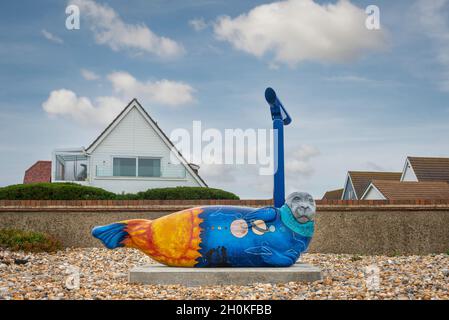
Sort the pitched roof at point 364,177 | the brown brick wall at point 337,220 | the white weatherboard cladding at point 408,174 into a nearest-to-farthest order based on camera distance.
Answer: the brown brick wall at point 337,220 < the white weatherboard cladding at point 408,174 < the pitched roof at point 364,177

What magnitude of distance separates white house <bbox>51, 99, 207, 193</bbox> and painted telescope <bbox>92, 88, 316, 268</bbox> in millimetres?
15882

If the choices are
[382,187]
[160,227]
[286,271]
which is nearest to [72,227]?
[160,227]

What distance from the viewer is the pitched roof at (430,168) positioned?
98.4ft

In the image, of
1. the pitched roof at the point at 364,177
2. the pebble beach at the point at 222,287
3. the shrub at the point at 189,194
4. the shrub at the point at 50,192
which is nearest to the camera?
the pebble beach at the point at 222,287

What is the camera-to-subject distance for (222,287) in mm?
8492

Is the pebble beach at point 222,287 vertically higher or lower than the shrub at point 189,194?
lower

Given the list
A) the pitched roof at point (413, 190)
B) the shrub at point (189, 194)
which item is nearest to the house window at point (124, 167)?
the shrub at point (189, 194)

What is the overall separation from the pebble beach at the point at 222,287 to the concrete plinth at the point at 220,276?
0.16m

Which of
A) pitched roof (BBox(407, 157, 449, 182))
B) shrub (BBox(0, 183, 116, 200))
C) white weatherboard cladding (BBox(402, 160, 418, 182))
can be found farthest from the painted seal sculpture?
white weatherboard cladding (BBox(402, 160, 418, 182))

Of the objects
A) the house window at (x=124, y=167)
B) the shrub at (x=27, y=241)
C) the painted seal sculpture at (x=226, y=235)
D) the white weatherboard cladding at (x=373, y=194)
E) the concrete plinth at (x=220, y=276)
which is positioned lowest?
the concrete plinth at (x=220, y=276)

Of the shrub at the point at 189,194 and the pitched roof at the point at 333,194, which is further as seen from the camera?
the pitched roof at the point at 333,194

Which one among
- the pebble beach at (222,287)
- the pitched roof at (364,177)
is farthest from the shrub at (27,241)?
the pitched roof at (364,177)

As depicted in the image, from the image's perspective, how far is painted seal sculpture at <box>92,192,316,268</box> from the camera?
29.1 feet

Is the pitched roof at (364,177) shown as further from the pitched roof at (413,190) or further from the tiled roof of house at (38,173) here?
the tiled roof of house at (38,173)
